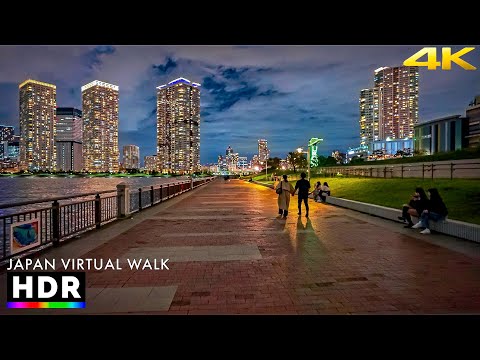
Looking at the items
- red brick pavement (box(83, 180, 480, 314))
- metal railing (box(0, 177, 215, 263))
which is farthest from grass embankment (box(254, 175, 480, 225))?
metal railing (box(0, 177, 215, 263))

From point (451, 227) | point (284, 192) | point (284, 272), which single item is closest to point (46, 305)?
point (284, 272)

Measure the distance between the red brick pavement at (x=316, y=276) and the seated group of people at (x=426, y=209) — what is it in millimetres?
886

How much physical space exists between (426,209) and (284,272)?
5.88 metres

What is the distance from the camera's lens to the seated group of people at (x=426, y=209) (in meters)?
9.02

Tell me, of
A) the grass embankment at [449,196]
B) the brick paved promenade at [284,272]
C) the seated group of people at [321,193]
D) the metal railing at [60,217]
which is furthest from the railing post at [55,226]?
the seated group of people at [321,193]

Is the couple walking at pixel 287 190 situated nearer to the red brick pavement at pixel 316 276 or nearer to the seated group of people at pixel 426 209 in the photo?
the red brick pavement at pixel 316 276

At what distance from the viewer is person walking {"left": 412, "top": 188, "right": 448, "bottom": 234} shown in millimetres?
8993

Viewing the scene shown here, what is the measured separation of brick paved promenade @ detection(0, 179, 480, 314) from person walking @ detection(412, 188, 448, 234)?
1.33 feet

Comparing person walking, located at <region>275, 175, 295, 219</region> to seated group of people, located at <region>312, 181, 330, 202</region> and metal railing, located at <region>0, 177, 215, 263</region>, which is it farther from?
seated group of people, located at <region>312, 181, 330, 202</region>

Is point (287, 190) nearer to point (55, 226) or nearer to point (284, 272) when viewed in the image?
point (284, 272)

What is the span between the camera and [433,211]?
9.20 m
